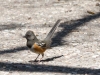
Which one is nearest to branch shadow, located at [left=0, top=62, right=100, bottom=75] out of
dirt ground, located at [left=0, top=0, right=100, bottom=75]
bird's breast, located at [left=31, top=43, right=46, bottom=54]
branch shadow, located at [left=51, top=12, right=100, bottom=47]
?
dirt ground, located at [left=0, top=0, right=100, bottom=75]

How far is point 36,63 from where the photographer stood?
25.3 ft

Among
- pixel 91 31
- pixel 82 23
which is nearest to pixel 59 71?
pixel 91 31

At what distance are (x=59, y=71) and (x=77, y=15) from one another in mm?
3613

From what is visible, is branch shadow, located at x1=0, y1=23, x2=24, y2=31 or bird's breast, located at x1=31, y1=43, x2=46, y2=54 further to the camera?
branch shadow, located at x1=0, y1=23, x2=24, y2=31

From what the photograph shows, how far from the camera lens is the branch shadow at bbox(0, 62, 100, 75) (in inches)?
285

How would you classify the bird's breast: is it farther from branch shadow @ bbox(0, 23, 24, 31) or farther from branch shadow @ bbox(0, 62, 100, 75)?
branch shadow @ bbox(0, 23, 24, 31)

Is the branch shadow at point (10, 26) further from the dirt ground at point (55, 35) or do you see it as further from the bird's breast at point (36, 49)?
the bird's breast at point (36, 49)

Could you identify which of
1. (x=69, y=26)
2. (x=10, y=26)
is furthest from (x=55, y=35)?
(x=10, y=26)

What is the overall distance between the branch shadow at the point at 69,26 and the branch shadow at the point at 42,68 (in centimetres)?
133

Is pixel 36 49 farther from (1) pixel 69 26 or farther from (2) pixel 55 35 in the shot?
(1) pixel 69 26

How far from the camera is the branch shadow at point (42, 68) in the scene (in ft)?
23.8

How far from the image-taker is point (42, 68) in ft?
24.6

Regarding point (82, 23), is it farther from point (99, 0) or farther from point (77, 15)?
point (99, 0)

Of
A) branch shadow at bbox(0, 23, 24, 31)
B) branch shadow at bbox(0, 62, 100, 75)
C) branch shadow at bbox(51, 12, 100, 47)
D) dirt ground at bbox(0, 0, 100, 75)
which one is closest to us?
branch shadow at bbox(0, 62, 100, 75)
